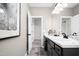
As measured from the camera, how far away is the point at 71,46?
1.00 meters

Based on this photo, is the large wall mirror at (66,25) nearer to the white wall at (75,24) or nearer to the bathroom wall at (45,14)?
the white wall at (75,24)

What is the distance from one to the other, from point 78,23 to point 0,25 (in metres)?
1.65

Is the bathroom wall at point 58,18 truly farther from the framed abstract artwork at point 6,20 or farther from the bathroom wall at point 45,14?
the framed abstract artwork at point 6,20

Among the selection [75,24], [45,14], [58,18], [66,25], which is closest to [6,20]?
[75,24]

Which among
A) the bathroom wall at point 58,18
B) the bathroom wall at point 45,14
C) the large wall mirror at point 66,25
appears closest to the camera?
the large wall mirror at point 66,25

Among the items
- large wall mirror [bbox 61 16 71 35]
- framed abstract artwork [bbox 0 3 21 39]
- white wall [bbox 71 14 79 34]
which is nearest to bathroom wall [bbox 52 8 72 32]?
large wall mirror [bbox 61 16 71 35]

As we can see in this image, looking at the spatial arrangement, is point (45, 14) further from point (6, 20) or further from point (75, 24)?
point (6, 20)

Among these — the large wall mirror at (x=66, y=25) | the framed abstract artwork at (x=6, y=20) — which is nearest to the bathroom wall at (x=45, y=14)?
the large wall mirror at (x=66, y=25)

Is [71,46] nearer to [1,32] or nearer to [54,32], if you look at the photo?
[1,32]

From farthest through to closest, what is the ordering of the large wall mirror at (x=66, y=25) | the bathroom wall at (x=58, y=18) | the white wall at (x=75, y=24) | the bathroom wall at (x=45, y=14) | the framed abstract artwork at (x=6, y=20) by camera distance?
1. the bathroom wall at (x=45, y=14)
2. the bathroom wall at (x=58, y=18)
3. the large wall mirror at (x=66, y=25)
4. the white wall at (x=75, y=24)
5. the framed abstract artwork at (x=6, y=20)

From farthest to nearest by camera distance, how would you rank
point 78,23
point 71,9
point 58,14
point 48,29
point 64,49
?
point 48,29 → point 58,14 → point 71,9 → point 78,23 → point 64,49

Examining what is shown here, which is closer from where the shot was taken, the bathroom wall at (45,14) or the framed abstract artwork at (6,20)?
the framed abstract artwork at (6,20)

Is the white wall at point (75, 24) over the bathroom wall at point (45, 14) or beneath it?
beneath

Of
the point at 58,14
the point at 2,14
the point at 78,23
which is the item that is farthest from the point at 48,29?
the point at 2,14
